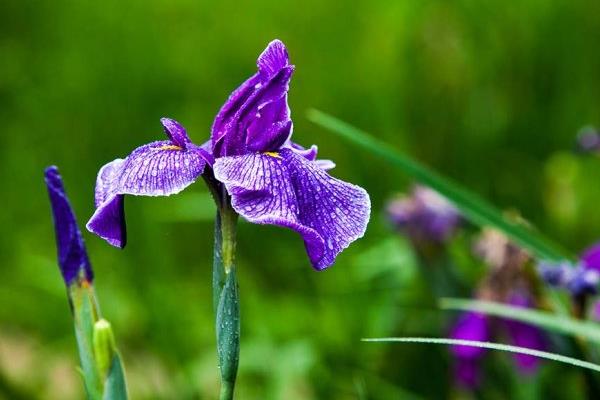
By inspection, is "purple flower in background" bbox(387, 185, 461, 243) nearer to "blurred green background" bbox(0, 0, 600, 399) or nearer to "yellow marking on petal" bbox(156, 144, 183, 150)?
"blurred green background" bbox(0, 0, 600, 399)

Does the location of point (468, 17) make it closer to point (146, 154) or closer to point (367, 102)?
point (367, 102)

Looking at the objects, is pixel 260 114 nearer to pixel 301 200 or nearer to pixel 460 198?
pixel 301 200

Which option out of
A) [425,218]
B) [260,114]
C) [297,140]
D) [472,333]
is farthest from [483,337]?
[297,140]

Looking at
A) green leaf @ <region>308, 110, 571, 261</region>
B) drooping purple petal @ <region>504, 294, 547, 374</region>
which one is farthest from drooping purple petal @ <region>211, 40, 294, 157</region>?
drooping purple petal @ <region>504, 294, 547, 374</region>

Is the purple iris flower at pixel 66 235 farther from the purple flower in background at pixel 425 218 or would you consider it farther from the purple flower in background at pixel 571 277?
the purple flower in background at pixel 425 218

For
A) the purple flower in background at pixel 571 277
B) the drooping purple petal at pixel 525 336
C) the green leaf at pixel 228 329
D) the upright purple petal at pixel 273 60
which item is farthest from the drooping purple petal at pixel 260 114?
the drooping purple petal at pixel 525 336

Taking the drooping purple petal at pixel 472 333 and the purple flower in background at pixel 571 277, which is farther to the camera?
the drooping purple petal at pixel 472 333

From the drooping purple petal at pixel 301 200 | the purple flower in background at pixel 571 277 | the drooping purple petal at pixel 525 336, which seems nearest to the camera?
the drooping purple petal at pixel 301 200

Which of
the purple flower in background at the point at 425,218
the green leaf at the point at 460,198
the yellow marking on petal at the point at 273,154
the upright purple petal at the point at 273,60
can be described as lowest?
the yellow marking on petal at the point at 273,154

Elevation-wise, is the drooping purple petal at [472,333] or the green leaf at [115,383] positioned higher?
the drooping purple petal at [472,333]
